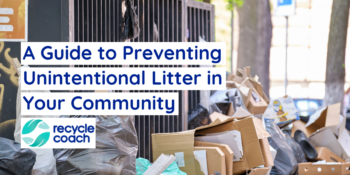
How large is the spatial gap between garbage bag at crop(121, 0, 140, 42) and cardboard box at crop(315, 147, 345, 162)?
Answer: 3.04 meters

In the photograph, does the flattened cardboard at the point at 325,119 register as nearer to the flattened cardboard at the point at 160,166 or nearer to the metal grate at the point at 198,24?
the metal grate at the point at 198,24

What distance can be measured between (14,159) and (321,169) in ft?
12.6

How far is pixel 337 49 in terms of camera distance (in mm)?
9297

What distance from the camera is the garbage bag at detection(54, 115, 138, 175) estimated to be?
3.28 meters

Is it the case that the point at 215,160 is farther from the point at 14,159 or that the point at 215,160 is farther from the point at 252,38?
the point at 252,38

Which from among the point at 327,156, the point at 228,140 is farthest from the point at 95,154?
the point at 327,156

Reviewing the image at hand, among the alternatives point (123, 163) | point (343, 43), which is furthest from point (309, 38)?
point (123, 163)

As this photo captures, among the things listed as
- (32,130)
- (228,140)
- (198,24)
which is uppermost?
(198,24)

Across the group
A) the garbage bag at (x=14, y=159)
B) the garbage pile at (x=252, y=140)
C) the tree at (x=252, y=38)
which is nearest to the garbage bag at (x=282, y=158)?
the garbage pile at (x=252, y=140)

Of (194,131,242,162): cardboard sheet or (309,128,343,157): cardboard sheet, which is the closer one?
(194,131,242,162): cardboard sheet

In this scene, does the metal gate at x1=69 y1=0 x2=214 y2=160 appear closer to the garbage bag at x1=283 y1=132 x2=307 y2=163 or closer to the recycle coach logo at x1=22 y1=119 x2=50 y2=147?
the recycle coach logo at x1=22 y1=119 x2=50 y2=147

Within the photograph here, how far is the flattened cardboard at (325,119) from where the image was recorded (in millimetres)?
5988

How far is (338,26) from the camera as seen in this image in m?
9.28

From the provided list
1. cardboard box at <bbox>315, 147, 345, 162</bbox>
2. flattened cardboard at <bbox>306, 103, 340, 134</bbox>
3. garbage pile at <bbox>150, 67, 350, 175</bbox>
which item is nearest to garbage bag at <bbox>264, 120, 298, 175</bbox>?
Result: garbage pile at <bbox>150, 67, 350, 175</bbox>
